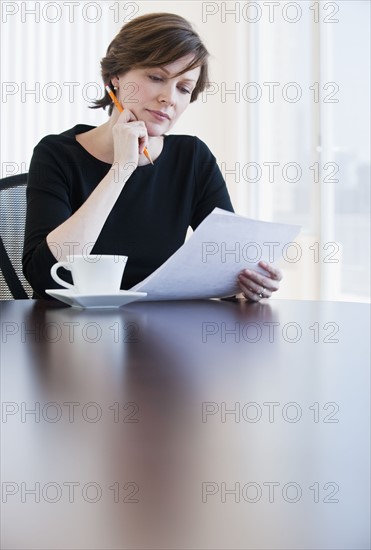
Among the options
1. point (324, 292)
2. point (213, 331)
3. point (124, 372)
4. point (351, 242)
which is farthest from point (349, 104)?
point (124, 372)

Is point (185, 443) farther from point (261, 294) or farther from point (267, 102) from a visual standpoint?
point (267, 102)

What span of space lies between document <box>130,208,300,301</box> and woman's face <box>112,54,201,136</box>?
529 mm

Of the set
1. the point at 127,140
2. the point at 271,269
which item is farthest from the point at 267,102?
the point at 271,269

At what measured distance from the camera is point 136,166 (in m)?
1.64

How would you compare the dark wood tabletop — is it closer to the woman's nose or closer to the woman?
the woman

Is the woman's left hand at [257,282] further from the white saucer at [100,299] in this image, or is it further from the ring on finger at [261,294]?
the white saucer at [100,299]

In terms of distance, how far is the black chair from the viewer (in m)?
1.68

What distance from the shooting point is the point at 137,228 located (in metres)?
1.68

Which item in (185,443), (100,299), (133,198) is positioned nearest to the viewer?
(185,443)

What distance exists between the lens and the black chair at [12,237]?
1.68 m

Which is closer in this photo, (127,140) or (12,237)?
(127,140)

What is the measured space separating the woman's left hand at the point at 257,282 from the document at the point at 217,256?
1cm

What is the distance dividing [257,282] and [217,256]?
0.13 meters

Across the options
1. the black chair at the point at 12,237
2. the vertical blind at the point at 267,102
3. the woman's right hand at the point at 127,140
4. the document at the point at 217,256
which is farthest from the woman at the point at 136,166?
the vertical blind at the point at 267,102
